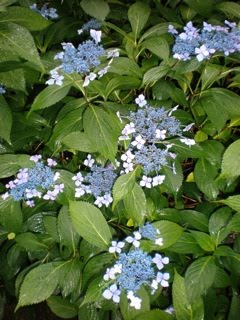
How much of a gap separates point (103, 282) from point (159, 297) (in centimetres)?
42

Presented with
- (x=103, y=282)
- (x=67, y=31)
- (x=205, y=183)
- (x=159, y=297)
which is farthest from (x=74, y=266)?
(x=67, y=31)

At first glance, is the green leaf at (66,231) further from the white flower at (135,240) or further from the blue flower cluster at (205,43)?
the blue flower cluster at (205,43)

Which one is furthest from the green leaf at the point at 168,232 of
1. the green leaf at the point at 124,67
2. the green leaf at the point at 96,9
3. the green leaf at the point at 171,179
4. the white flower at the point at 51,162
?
the green leaf at the point at 96,9

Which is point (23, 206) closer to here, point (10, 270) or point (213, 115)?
point (10, 270)

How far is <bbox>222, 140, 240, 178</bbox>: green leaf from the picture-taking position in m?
1.13

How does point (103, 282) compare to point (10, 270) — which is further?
point (10, 270)

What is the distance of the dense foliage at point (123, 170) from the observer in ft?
3.69

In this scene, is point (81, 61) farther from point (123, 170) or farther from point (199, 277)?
point (199, 277)

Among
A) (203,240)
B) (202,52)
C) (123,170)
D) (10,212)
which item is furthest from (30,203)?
(202,52)

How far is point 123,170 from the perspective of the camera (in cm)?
122

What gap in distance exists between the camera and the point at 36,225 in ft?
4.74

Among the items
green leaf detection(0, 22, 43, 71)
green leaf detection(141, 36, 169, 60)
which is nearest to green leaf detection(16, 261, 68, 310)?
green leaf detection(0, 22, 43, 71)

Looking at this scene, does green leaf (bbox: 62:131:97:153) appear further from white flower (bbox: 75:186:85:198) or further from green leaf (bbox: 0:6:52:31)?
green leaf (bbox: 0:6:52:31)

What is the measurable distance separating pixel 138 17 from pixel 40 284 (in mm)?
955
